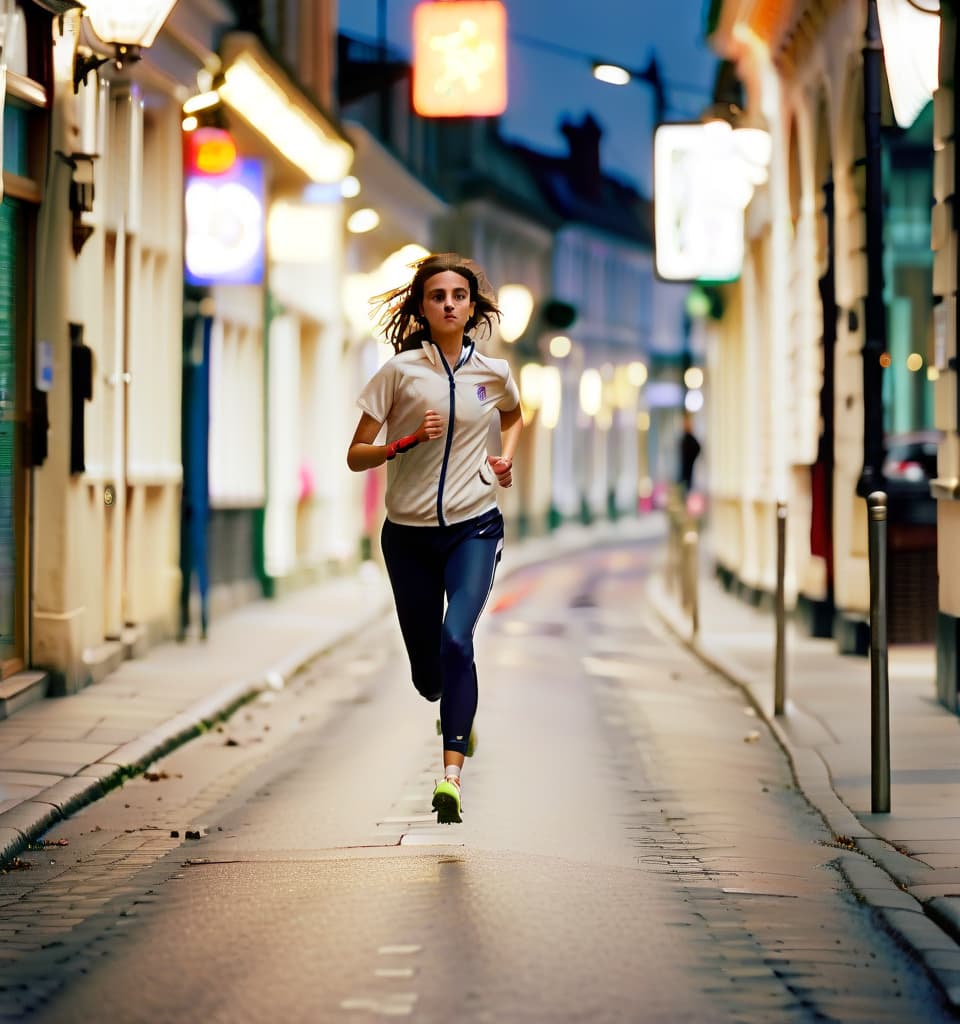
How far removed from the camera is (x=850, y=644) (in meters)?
15.1

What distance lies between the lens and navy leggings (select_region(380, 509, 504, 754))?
7.60 m

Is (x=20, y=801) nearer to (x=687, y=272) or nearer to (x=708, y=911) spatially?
(x=708, y=911)

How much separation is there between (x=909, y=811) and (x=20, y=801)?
3409 millimetres

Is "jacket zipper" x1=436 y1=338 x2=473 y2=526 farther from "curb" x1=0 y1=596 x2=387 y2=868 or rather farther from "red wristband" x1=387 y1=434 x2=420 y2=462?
"curb" x1=0 y1=596 x2=387 y2=868

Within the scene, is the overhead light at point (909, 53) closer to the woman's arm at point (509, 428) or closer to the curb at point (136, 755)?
the woman's arm at point (509, 428)

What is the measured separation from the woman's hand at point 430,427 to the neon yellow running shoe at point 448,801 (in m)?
1.22

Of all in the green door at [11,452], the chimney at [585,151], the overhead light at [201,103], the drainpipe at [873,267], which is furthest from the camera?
the chimney at [585,151]

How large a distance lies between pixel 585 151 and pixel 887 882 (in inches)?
2336

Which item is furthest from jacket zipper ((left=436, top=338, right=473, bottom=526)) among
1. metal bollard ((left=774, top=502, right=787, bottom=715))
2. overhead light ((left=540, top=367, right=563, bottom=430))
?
overhead light ((left=540, top=367, right=563, bottom=430))

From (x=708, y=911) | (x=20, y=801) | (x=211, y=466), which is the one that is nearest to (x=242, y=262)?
(x=211, y=466)

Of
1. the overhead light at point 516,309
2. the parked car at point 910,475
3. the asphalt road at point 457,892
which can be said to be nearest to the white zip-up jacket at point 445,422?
the asphalt road at point 457,892

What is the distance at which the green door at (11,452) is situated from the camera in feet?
37.4

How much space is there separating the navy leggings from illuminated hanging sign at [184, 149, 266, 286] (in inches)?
375

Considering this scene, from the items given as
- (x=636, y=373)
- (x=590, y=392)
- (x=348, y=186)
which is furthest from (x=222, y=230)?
(x=636, y=373)
